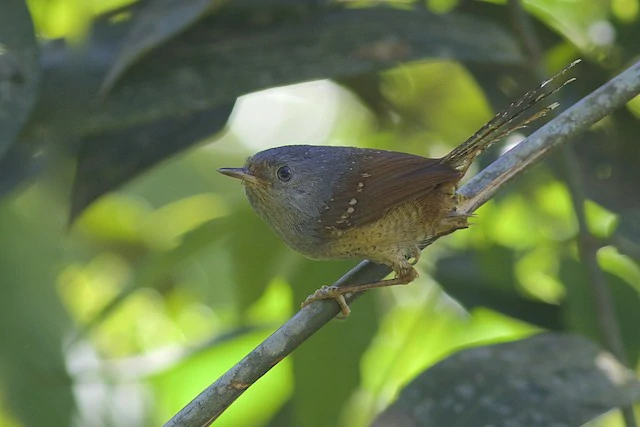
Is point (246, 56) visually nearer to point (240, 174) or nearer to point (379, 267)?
point (240, 174)

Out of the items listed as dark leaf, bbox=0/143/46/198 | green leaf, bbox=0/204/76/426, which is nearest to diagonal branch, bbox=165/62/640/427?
green leaf, bbox=0/204/76/426

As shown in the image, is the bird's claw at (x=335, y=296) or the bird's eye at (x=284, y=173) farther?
the bird's eye at (x=284, y=173)

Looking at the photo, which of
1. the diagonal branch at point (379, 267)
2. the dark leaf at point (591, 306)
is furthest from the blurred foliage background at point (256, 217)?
the diagonal branch at point (379, 267)

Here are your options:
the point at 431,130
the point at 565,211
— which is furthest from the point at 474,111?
the point at 565,211

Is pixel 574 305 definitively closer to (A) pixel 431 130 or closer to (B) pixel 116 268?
(A) pixel 431 130

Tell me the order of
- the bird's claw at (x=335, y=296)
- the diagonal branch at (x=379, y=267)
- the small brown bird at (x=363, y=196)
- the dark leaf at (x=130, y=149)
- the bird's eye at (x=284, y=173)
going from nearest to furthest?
the diagonal branch at (x=379, y=267), the bird's claw at (x=335, y=296), the small brown bird at (x=363, y=196), the bird's eye at (x=284, y=173), the dark leaf at (x=130, y=149)

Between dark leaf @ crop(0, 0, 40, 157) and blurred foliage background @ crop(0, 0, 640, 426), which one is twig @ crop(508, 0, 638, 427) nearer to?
blurred foliage background @ crop(0, 0, 640, 426)

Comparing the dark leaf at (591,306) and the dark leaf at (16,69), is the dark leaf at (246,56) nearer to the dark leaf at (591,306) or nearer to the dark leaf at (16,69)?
the dark leaf at (16,69)
